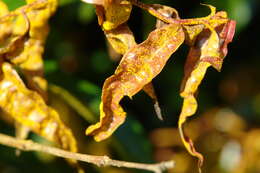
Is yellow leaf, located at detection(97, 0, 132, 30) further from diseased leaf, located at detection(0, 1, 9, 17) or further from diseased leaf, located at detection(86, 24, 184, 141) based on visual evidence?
diseased leaf, located at detection(0, 1, 9, 17)

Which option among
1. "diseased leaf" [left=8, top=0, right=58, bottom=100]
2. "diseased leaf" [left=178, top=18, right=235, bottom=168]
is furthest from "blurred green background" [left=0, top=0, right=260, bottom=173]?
"diseased leaf" [left=178, top=18, right=235, bottom=168]

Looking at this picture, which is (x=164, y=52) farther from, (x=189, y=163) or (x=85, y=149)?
(x=189, y=163)

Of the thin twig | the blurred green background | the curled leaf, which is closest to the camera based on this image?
the thin twig

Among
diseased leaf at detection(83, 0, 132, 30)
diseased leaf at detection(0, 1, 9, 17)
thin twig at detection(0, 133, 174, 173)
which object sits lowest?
thin twig at detection(0, 133, 174, 173)

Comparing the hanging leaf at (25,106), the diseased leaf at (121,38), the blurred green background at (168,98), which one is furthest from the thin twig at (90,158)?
the blurred green background at (168,98)

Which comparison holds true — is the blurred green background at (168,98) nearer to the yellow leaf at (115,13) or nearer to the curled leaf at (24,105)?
the curled leaf at (24,105)
